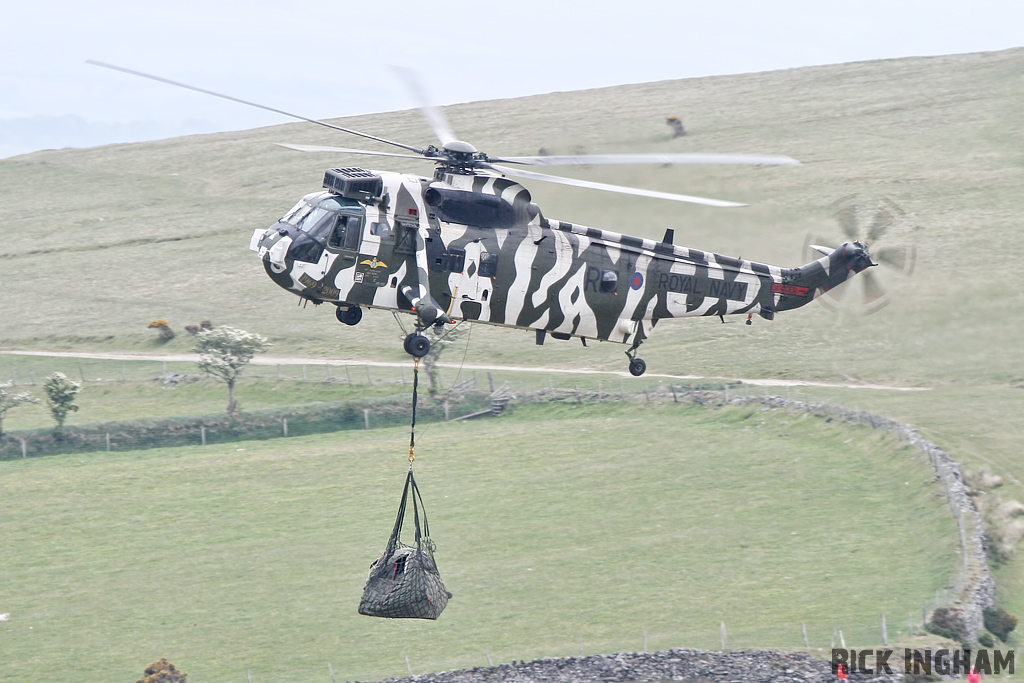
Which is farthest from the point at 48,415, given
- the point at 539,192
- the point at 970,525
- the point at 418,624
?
the point at 970,525

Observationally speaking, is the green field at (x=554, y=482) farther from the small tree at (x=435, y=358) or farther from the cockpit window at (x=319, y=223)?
the cockpit window at (x=319, y=223)

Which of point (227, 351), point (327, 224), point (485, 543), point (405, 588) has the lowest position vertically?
point (485, 543)

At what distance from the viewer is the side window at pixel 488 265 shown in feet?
82.4

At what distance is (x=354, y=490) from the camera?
48.1 m

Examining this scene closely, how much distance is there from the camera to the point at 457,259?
24.9 metres

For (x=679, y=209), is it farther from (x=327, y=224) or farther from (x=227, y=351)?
(x=227, y=351)

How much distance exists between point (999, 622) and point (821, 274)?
12.6 m

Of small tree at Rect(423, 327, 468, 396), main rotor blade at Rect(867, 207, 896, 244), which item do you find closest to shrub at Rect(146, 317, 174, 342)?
small tree at Rect(423, 327, 468, 396)

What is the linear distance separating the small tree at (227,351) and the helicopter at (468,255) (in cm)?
3651

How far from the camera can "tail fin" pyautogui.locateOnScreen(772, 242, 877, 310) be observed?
96.5 ft

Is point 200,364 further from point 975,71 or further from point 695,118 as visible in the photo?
point 975,71

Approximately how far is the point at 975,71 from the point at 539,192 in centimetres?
9952

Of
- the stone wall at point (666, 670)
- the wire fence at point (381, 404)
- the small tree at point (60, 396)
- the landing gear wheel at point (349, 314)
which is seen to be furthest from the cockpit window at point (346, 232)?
the small tree at point (60, 396)

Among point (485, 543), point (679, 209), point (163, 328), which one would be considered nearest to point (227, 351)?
point (163, 328)
